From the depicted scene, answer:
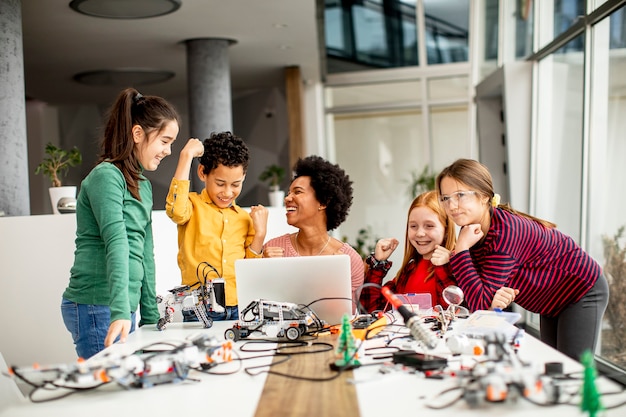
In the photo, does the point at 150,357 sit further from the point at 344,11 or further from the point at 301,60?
the point at 344,11

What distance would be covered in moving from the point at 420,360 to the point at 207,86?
6.59 m

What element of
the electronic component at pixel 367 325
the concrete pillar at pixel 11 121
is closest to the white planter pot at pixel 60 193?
the concrete pillar at pixel 11 121

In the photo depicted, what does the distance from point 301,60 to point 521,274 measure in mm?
7371

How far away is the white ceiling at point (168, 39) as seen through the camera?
687 cm

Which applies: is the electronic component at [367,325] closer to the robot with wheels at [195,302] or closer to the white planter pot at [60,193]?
the robot with wheels at [195,302]

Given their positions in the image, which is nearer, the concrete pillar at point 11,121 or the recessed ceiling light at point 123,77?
the concrete pillar at point 11,121

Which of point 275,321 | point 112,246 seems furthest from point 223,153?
point 275,321

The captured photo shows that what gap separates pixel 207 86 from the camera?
7941 millimetres

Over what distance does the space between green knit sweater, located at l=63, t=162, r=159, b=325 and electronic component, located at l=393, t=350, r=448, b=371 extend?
0.90m

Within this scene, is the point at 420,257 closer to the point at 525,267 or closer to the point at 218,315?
the point at 525,267

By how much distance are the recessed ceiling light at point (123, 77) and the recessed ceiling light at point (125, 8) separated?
3029 millimetres

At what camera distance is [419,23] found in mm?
10555

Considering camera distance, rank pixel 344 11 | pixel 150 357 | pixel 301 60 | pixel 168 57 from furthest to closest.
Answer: pixel 344 11 < pixel 301 60 < pixel 168 57 < pixel 150 357

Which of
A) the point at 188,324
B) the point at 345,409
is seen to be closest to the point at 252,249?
the point at 188,324
